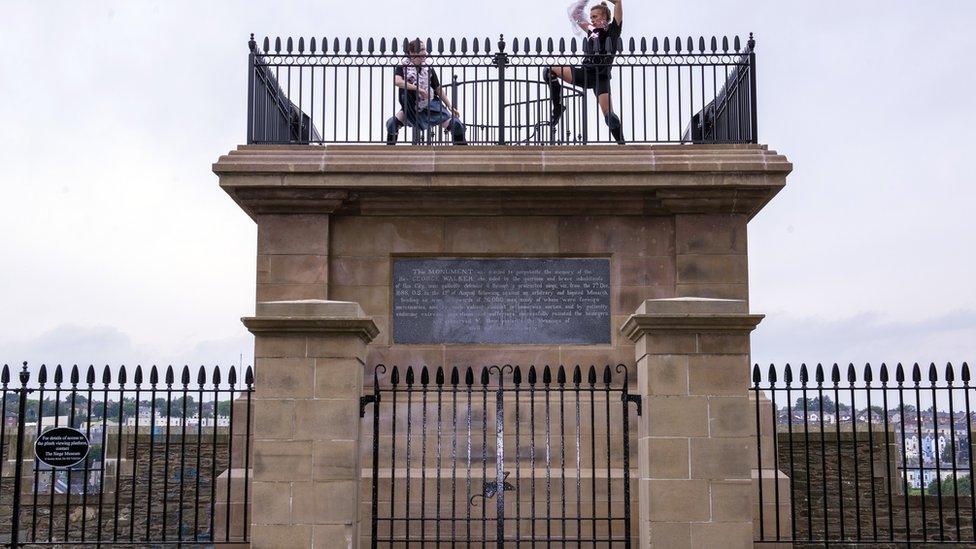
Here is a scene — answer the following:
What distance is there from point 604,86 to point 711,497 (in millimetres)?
6472

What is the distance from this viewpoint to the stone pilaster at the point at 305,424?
31.0ft

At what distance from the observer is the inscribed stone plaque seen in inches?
531

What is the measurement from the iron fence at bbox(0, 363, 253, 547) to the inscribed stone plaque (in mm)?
2269

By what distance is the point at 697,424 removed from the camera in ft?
30.9

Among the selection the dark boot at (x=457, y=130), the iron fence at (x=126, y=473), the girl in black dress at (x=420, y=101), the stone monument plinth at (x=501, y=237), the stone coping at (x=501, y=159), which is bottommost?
the iron fence at (x=126, y=473)

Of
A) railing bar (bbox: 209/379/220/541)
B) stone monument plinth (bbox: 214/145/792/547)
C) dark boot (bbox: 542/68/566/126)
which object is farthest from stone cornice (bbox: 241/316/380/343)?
dark boot (bbox: 542/68/566/126)

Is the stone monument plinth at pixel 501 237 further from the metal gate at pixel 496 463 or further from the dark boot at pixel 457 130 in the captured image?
the dark boot at pixel 457 130

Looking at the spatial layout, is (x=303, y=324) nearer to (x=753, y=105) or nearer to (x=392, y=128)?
(x=392, y=128)

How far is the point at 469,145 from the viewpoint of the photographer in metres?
13.5

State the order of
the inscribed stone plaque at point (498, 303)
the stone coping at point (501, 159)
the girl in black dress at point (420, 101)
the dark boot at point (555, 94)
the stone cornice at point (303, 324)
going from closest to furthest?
the stone cornice at point (303, 324) → the stone coping at point (501, 159) → the inscribed stone plaque at point (498, 303) → the girl in black dress at point (420, 101) → the dark boot at point (555, 94)

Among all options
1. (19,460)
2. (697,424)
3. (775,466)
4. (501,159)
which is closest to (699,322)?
(697,424)

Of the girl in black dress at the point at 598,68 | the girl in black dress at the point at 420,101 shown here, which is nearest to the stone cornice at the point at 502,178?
the girl in black dress at the point at 420,101

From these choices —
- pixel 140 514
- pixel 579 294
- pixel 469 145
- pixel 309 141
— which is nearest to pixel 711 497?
pixel 579 294

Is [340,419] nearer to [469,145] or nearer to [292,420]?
[292,420]
